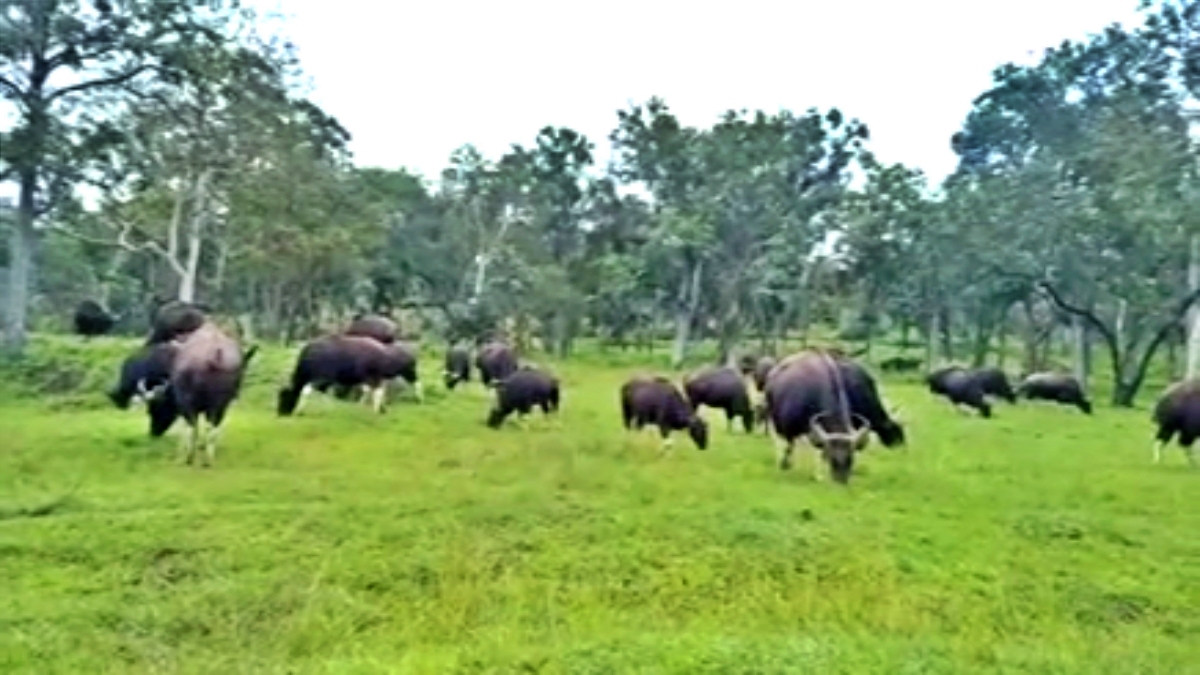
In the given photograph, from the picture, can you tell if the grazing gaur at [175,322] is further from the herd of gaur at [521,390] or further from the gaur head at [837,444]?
the gaur head at [837,444]

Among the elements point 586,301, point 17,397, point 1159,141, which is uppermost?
point 1159,141

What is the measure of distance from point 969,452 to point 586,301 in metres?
40.9

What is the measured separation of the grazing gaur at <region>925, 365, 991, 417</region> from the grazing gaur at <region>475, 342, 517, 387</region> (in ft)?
35.9

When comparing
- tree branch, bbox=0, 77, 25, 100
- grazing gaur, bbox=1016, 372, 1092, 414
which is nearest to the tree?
tree branch, bbox=0, 77, 25, 100

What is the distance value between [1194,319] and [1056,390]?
7.09 m

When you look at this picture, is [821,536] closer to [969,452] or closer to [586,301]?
[969,452]

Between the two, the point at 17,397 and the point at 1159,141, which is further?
the point at 1159,141

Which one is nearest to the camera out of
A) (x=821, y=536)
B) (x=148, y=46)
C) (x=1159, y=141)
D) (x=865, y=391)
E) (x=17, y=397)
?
(x=821, y=536)

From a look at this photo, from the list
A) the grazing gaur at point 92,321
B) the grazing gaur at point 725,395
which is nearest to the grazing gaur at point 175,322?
the grazing gaur at point 725,395

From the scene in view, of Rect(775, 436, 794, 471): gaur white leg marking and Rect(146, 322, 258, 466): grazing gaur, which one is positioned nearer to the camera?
Rect(146, 322, 258, 466): grazing gaur

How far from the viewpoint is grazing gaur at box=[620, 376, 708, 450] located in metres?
22.2

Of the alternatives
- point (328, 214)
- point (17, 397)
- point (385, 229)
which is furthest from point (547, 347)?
point (17, 397)

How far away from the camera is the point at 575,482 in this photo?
1719 centimetres

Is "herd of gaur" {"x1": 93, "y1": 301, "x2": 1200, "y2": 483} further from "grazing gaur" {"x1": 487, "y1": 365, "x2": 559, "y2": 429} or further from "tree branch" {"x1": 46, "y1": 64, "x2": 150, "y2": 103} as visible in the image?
"tree branch" {"x1": 46, "y1": 64, "x2": 150, "y2": 103}
